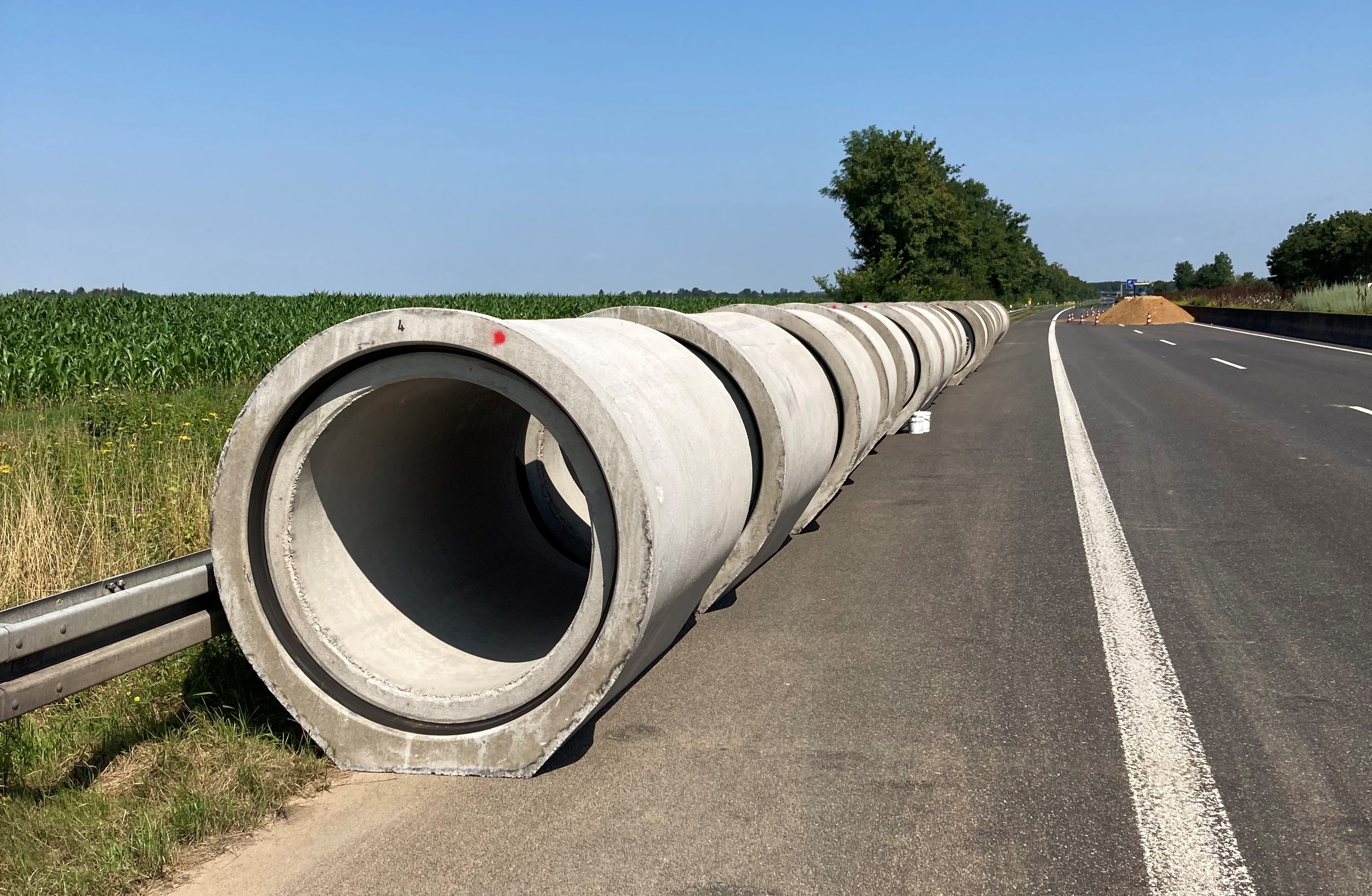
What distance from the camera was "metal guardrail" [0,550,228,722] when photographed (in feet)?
10.3

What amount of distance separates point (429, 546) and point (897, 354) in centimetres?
676

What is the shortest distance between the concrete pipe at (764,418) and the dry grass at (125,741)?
6.81 feet

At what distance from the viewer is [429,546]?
5.07 m

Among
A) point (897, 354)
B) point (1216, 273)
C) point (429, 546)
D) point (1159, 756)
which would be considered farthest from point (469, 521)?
point (1216, 273)

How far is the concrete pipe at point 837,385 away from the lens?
24.6ft

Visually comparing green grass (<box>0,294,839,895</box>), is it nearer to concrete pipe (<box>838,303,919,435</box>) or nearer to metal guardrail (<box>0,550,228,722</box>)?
metal guardrail (<box>0,550,228,722</box>)

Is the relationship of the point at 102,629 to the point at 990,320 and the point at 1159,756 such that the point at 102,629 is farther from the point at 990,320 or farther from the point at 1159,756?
the point at 990,320

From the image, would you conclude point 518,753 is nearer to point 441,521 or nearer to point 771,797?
point 771,797

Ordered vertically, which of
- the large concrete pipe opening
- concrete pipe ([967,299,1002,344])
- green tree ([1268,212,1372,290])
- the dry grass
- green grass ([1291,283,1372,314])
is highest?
green tree ([1268,212,1372,290])

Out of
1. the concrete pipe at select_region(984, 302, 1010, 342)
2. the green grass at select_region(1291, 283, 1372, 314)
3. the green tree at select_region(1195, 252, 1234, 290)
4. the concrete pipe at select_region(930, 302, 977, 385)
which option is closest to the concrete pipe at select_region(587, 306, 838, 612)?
the concrete pipe at select_region(930, 302, 977, 385)

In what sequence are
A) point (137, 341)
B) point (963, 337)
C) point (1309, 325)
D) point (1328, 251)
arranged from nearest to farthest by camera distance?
1. point (137, 341)
2. point (963, 337)
3. point (1309, 325)
4. point (1328, 251)

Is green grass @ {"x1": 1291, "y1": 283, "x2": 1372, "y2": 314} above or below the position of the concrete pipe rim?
above

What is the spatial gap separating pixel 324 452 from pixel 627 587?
4.62 feet

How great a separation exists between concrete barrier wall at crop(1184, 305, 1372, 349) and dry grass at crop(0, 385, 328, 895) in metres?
28.3
